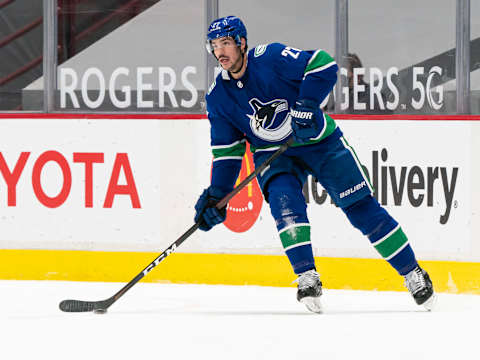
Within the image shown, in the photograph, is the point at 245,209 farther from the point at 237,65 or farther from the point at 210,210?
the point at 237,65

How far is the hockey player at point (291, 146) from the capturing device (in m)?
3.11

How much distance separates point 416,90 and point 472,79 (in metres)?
0.25

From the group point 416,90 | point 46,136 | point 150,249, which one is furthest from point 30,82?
point 416,90

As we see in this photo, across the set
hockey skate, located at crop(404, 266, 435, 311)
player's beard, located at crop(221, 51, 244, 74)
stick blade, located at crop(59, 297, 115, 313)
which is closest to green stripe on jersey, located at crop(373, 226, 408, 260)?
hockey skate, located at crop(404, 266, 435, 311)

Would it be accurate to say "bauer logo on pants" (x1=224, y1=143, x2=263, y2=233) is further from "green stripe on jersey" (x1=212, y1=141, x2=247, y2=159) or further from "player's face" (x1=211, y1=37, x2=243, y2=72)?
"player's face" (x1=211, y1=37, x2=243, y2=72)

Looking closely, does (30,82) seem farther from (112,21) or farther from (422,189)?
(422,189)

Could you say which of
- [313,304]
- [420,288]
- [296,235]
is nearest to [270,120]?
[296,235]

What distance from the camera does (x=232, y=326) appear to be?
2982 mm

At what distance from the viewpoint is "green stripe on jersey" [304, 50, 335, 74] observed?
311 centimetres

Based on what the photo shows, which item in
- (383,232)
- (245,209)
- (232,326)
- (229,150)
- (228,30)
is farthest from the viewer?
(245,209)

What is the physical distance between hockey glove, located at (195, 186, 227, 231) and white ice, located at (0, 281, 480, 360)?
1.11 feet

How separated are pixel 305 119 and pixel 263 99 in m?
0.23

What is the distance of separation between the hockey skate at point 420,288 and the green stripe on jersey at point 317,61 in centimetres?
83

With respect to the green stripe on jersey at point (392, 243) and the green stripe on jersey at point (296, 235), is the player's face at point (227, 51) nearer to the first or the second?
the green stripe on jersey at point (296, 235)
